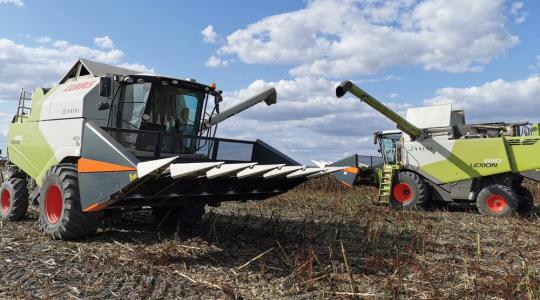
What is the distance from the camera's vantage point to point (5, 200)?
24.4ft

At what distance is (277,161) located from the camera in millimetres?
6492

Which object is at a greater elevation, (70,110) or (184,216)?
(70,110)

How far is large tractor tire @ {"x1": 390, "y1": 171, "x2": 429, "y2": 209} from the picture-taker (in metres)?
11.0

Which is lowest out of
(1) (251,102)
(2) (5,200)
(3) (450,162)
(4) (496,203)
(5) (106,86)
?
(2) (5,200)

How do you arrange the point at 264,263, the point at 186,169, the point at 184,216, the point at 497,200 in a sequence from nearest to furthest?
the point at 186,169
the point at 264,263
the point at 184,216
the point at 497,200

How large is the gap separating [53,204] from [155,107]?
1.74 m

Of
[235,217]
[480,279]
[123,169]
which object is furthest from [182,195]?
[235,217]

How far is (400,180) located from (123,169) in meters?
8.47

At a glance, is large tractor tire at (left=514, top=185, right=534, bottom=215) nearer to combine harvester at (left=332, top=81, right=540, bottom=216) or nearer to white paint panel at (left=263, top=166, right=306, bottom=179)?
combine harvester at (left=332, top=81, right=540, bottom=216)

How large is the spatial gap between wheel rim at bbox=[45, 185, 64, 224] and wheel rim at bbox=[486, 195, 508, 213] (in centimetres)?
844

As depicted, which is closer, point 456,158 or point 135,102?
point 135,102

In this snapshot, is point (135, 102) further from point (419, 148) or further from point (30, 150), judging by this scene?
point (419, 148)

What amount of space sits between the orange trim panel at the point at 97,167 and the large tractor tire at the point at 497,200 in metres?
8.18

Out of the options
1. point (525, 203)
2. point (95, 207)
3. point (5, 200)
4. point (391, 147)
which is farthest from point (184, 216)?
point (525, 203)
